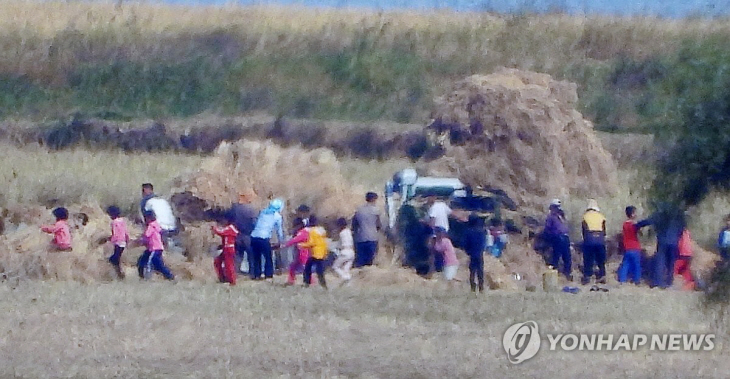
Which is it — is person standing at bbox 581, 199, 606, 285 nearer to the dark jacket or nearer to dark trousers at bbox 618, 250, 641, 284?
dark trousers at bbox 618, 250, 641, 284

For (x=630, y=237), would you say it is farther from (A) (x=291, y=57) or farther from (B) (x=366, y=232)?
(A) (x=291, y=57)

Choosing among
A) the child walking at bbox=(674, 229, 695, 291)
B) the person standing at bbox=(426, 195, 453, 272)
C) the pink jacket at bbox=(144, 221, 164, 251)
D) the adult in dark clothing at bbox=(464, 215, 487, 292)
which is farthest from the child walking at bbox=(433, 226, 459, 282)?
the pink jacket at bbox=(144, 221, 164, 251)

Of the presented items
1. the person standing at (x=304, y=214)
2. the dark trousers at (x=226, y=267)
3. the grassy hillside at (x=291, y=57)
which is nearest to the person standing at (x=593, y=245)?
the person standing at (x=304, y=214)

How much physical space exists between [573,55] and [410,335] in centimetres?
3222

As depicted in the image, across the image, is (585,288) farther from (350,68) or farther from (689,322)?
(350,68)

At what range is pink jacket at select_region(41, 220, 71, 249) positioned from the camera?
20.4 metres

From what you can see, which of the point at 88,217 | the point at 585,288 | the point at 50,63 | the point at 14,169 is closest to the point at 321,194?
the point at 88,217

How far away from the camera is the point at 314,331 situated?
13781 mm

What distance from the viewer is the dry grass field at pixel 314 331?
461 inches

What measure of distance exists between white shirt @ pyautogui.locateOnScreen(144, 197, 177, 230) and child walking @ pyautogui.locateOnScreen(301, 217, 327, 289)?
129 inches

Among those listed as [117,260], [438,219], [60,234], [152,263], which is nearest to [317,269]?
[152,263]

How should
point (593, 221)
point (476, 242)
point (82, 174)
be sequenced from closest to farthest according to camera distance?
point (476, 242) < point (593, 221) < point (82, 174)

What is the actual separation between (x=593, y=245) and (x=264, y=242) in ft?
16.7

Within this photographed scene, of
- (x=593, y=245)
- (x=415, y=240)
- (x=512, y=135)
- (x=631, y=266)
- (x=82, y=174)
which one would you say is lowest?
(x=631, y=266)
